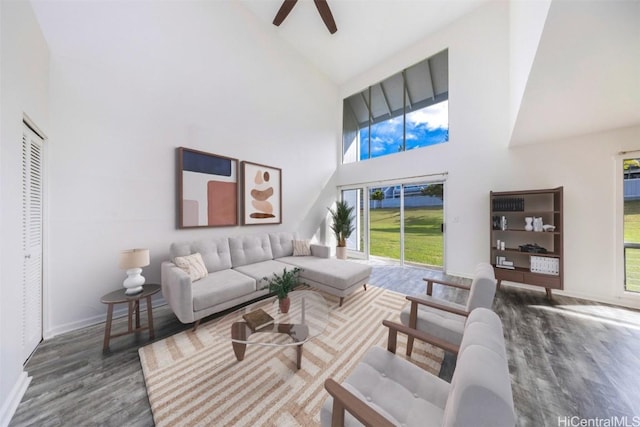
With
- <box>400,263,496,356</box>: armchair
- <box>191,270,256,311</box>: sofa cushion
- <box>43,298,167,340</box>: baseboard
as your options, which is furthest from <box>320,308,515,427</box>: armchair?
<box>43,298,167,340</box>: baseboard

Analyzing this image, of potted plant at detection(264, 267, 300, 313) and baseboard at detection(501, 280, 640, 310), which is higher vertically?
potted plant at detection(264, 267, 300, 313)

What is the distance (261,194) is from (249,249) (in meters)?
1.11

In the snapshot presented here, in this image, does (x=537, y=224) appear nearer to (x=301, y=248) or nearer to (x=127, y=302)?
(x=301, y=248)

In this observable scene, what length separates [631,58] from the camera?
1.67 m

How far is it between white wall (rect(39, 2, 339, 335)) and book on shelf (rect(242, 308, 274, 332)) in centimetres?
181

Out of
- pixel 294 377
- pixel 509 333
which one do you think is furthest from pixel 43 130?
pixel 509 333

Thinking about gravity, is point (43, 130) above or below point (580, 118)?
below

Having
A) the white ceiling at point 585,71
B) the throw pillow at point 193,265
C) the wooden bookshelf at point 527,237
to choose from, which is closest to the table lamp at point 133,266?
the throw pillow at point 193,265

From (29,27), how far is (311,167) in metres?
4.07

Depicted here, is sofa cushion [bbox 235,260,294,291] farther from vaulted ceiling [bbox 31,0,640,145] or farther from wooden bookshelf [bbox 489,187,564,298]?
wooden bookshelf [bbox 489,187,564,298]

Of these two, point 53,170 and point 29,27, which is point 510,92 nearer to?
point 29,27

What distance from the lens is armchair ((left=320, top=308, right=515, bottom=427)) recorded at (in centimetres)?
61

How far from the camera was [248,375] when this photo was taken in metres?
1.66

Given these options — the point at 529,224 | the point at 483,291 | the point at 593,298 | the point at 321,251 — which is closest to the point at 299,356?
the point at 483,291
